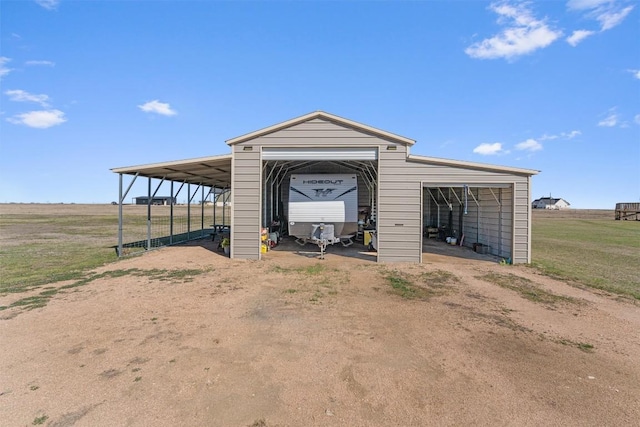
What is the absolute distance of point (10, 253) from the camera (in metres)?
12.0

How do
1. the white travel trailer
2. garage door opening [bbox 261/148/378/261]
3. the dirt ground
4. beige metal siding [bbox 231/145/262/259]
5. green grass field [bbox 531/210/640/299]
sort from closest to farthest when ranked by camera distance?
the dirt ground
green grass field [bbox 531/210/640/299]
beige metal siding [bbox 231/145/262/259]
garage door opening [bbox 261/148/378/261]
the white travel trailer

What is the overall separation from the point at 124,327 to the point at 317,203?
29.3 ft

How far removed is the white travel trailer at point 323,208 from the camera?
13.0m

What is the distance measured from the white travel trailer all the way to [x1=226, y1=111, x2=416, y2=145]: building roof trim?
3.12 metres

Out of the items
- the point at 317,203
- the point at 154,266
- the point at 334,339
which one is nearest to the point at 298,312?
the point at 334,339

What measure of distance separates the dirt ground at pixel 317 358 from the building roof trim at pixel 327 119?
5.57m

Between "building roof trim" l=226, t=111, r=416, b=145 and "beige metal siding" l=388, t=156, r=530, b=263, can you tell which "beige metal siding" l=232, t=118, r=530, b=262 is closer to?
"beige metal siding" l=388, t=156, r=530, b=263

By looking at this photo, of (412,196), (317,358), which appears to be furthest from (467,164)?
(317,358)

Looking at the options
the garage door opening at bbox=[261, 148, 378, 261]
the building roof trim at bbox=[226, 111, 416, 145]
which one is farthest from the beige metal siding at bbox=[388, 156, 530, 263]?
the garage door opening at bbox=[261, 148, 378, 261]

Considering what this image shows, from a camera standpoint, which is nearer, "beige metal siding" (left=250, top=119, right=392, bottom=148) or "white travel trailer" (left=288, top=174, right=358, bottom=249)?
"beige metal siding" (left=250, top=119, right=392, bottom=148)

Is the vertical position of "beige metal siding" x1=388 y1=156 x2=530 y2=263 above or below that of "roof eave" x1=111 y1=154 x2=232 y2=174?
below

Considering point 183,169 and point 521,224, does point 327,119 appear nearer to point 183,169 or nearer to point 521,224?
point 183,169

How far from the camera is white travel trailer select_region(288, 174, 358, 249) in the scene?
42.6 feet

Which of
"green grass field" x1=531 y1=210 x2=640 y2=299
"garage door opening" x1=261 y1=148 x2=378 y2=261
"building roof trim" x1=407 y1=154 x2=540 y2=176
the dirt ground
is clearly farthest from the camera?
"garage door opening" x1=261 y1=148 x2=378 y2=261
